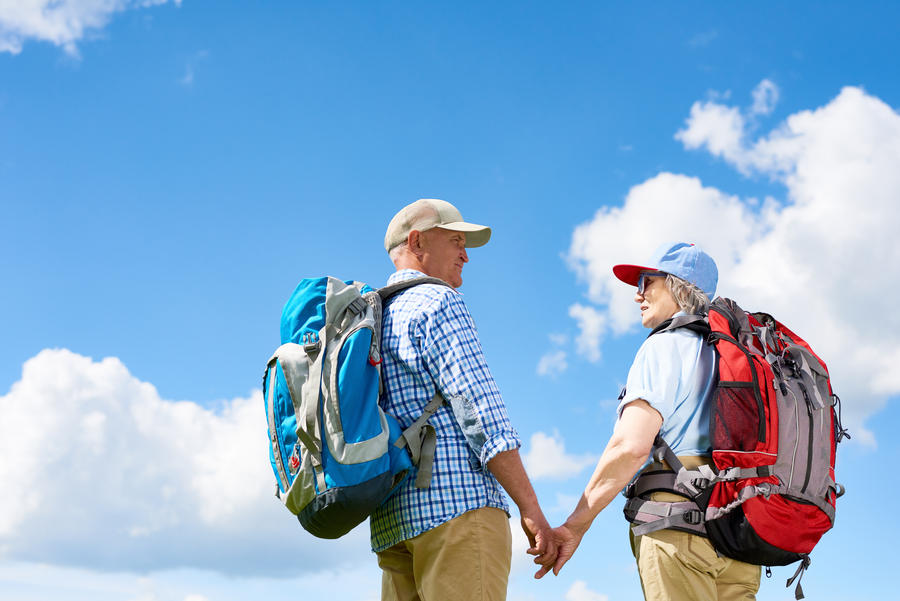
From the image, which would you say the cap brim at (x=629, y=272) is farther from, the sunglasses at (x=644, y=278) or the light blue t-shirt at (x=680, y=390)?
the light blue t-shirt at (x=680, y=390)

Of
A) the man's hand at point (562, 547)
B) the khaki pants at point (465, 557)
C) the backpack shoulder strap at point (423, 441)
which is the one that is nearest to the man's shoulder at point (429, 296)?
the backpack shoulder strap at point (423, 441)

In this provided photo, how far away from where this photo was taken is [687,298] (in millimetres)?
5188

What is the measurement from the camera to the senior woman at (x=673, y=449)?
438 cm

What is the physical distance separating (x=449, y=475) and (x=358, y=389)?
627mm

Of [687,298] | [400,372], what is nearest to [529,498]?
[400,372]

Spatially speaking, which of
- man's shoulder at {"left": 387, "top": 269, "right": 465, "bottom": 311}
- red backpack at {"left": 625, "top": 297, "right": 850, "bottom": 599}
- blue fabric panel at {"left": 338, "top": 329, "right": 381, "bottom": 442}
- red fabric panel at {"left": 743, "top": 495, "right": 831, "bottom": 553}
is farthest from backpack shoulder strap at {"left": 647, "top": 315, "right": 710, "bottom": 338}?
blue fabric panel at {"left": 338, "top": 329, "right": 381, "bottom": 442}

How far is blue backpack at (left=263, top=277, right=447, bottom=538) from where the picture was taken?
402 cm

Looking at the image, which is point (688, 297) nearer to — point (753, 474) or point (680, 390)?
Result: point (680, 390)

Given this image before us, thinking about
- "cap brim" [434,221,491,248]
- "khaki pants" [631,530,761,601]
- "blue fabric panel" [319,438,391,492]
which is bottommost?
"khaki pants" [631,530,761,601]

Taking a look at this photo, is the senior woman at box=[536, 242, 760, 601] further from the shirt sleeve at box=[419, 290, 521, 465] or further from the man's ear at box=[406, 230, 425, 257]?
the man's ear at box=[406, 230, 425, 257]

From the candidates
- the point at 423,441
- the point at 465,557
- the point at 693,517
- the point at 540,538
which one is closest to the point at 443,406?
the point at 423,441

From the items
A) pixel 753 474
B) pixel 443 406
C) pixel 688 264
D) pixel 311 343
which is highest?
pixel 688 264

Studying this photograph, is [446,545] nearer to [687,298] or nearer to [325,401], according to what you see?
[325,401]

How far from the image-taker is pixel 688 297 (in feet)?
17.0
